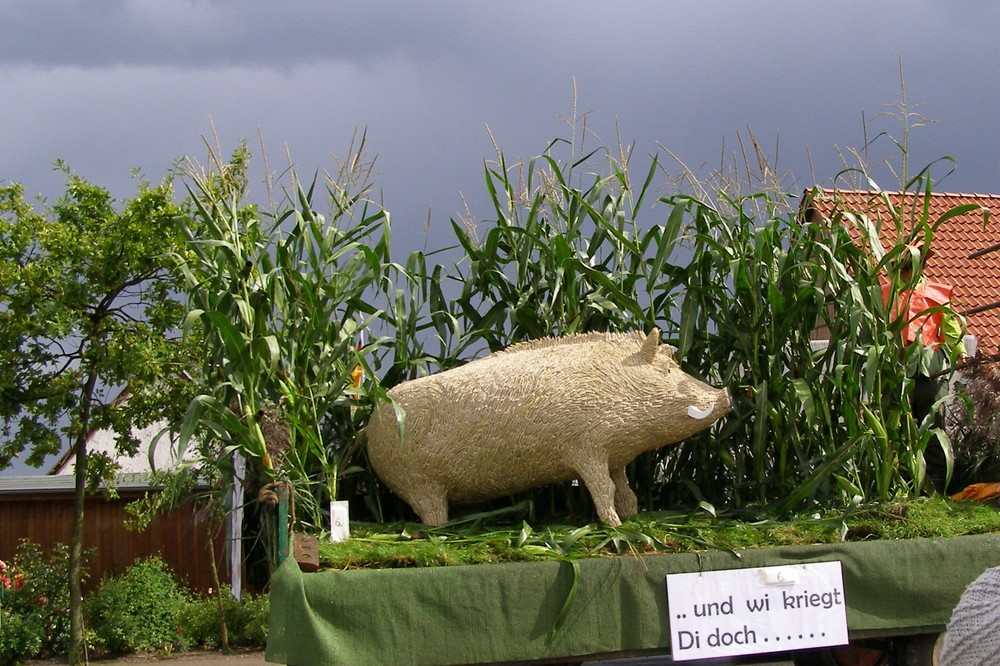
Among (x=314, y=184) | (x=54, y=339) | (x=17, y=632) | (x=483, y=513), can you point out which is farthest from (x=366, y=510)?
(x=17, y=632)

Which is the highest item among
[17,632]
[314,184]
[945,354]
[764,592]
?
[314,184]

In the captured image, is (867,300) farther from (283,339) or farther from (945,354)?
(283,339)

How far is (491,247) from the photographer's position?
17.4 ft

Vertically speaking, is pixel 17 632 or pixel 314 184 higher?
pixel 314 184

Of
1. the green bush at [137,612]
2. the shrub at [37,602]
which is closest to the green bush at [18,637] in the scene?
the shrub at [37,602]

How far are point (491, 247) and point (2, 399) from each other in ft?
15.0

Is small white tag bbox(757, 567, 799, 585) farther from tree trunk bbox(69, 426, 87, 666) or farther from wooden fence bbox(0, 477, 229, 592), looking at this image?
wooden fence bbox(0, 477, 229, 592)

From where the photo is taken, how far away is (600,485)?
446 centimetres

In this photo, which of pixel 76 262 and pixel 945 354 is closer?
pixel 945 354

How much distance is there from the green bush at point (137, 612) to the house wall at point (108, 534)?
0.73m

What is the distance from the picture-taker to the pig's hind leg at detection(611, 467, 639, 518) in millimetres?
4793

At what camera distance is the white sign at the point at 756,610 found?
4016 millimetres

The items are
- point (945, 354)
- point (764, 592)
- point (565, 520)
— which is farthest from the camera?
point (945, 354)

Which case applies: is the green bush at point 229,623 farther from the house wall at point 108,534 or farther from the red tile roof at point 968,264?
the red tile roof at point 968,264
